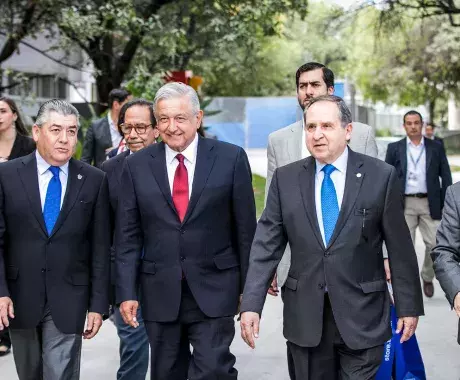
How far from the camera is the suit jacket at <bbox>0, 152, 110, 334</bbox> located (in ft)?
16.5

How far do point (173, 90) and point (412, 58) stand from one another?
136ft

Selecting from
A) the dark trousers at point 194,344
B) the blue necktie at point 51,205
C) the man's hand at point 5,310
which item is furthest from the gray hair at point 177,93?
the man's hand at point 5,310

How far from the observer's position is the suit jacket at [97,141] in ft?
30.6

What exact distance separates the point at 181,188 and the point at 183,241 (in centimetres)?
29

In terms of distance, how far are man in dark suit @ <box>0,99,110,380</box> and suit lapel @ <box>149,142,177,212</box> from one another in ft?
1.16

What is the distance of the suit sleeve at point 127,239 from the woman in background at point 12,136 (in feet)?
7.27

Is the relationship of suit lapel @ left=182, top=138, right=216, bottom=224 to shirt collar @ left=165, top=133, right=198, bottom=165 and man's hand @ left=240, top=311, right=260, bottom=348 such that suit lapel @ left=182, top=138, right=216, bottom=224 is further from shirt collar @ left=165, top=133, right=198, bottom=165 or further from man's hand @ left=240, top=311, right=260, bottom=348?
man's hand @ left=240, top=311, right=260, bottom=348

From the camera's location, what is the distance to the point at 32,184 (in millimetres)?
5090

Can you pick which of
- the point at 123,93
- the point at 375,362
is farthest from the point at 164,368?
the point at 123,93

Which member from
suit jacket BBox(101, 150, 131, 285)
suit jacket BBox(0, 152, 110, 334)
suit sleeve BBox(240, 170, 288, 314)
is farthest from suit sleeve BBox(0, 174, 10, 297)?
suit sleeve BBox(240, 170, 288, 314)

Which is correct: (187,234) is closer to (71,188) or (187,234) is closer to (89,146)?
(71,188)

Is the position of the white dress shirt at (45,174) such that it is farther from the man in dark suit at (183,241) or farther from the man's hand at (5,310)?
the man's hand at (5,310)

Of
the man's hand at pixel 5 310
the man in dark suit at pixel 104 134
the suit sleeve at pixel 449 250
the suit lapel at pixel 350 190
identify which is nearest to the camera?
the suit sleeve at pixel 449 250

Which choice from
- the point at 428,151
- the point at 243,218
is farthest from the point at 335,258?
the point at 428,151
